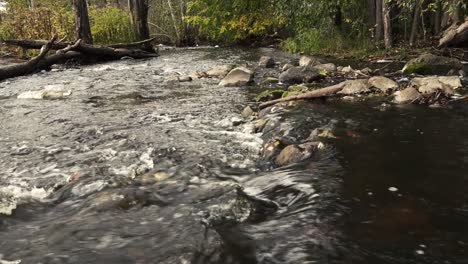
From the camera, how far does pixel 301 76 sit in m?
10.1

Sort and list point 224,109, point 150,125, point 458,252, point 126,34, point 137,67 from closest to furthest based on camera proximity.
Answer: point 458,252 → point 150,125 → point 224,109 → point 137,67 → point 126,34

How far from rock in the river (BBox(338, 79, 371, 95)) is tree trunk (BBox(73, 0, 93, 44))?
12.0 m

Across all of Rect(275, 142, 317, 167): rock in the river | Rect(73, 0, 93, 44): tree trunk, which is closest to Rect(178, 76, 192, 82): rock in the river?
Rect(275, 142, 317, 167): rock in the river

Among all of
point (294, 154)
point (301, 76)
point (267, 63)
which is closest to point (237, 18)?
point (267, 63)

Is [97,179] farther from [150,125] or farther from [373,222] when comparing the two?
[373,222]

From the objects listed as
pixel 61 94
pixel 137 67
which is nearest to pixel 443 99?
pixel 61 94

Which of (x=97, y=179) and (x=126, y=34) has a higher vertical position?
(x=126, y=34)

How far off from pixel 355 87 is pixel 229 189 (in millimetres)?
5110

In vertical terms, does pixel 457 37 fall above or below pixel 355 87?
above

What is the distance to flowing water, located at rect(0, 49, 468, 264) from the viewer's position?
294 cm

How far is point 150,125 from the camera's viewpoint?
21.6ft

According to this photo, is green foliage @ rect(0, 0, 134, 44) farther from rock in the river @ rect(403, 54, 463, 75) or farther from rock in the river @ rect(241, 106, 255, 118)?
rock in the river @ rect(403, 54, 463, 75)

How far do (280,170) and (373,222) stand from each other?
1467 mm

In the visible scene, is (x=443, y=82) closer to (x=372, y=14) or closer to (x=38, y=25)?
(x=372, y=14)
